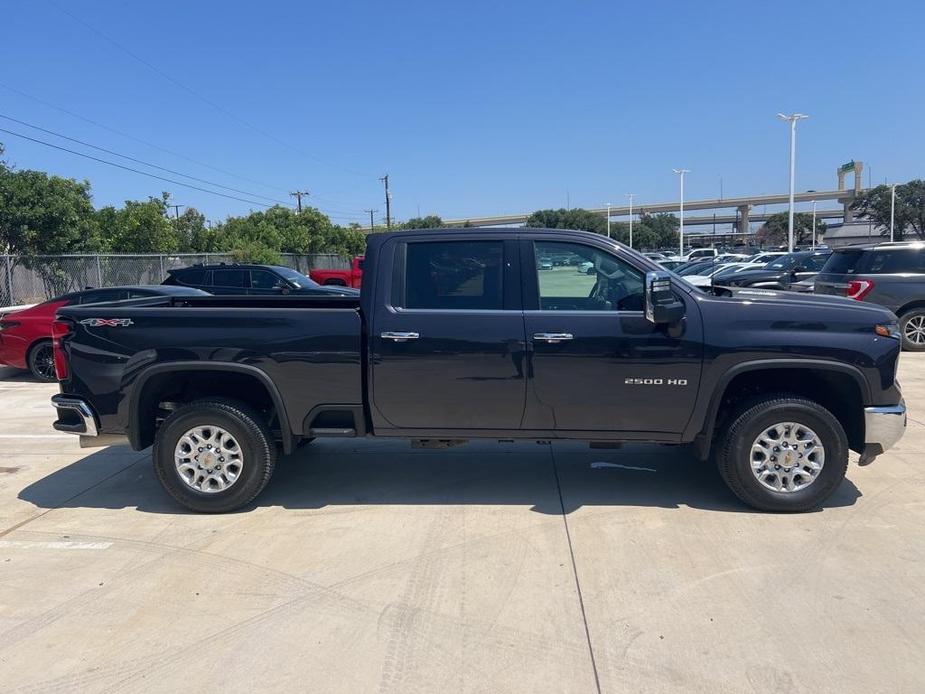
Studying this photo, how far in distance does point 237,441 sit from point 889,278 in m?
10.9

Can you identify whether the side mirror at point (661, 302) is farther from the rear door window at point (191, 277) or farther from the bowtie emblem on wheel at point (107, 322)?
the rear door window at point (191, 277)

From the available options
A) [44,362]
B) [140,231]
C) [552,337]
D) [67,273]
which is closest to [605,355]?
[552,337]

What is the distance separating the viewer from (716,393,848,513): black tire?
191 inches

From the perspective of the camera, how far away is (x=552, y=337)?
487 centimetres

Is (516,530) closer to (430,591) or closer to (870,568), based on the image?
(430,591)

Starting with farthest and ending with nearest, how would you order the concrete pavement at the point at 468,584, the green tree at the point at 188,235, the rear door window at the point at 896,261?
the green tree at the point at 188,235 → the rear door window at the point at 896,261 → the concrete pavement at the point at 468,584

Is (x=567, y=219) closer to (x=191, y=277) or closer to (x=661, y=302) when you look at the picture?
(x=191, y=277)

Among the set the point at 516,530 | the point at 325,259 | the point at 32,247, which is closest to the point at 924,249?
the point at 516,530

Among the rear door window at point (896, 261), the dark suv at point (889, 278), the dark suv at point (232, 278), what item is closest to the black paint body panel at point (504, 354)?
the dark suv at point (889, 278)

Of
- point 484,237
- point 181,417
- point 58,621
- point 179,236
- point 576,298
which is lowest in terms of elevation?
point 58,621

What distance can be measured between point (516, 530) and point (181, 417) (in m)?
2.48

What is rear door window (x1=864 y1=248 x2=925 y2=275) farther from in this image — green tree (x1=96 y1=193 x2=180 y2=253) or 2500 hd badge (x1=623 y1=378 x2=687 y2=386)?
green tree (x1=96 y1=193 x2=180 y2=253)

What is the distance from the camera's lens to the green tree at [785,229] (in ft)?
357

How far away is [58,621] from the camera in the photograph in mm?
3799
